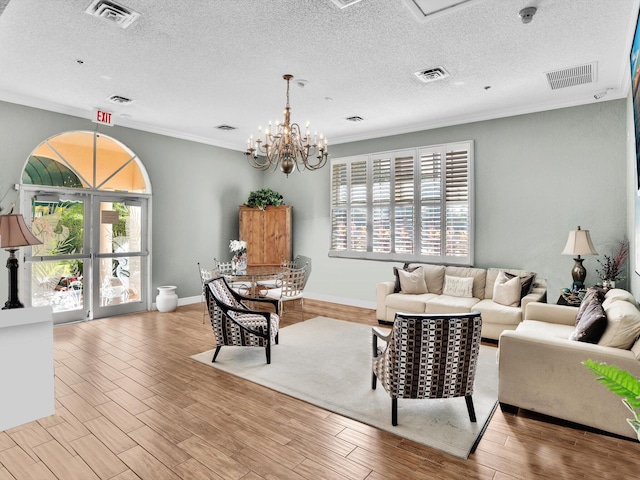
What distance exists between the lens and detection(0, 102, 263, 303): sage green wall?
526 centimetres

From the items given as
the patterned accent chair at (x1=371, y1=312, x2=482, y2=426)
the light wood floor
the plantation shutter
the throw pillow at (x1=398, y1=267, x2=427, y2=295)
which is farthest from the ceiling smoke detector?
the plantation shutter

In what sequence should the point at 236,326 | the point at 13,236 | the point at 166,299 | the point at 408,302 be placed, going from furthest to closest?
the point at 166,299
the point at 408,302
the point at 236,326
the point at 13,236

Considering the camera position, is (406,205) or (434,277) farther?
(406,205)

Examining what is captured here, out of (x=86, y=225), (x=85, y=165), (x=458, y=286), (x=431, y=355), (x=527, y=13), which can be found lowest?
(x=431, y=355)

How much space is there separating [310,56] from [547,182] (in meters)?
3.76

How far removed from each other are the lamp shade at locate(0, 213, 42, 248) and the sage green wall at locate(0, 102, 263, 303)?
5.92 ft

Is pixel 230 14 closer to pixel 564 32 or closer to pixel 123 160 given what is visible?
pixel 564 32

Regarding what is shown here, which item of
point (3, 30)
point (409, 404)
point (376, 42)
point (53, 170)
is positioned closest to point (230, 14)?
point (376, 42)

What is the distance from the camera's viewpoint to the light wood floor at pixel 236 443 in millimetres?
2225

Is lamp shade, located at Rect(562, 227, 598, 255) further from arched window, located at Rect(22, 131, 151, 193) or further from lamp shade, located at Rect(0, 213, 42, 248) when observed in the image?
arched window, located at Rect(22, 131, 151, 193)

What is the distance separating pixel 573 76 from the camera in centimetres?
413

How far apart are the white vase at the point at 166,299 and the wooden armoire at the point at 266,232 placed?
1688 mm

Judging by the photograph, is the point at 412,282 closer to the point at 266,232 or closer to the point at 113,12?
the point at 266,232

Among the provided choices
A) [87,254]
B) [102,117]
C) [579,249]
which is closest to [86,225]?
[87,254]
